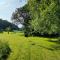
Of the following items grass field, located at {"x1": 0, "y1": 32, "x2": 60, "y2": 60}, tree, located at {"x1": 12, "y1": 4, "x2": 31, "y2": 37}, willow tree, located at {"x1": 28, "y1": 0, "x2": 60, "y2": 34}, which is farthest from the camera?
tree, located at {"x1": 12, "y1": 4, "x2": 31, "y2": 37}

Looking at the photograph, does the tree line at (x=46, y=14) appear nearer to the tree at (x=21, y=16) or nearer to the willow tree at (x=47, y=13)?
the willow tree at (x=47, y=13)

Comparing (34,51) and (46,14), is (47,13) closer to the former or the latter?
(46,14)

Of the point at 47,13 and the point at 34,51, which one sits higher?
the point at 47,13

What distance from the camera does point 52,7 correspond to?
37.8m

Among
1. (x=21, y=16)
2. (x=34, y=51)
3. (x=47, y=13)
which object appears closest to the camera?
(x=34, y=51)

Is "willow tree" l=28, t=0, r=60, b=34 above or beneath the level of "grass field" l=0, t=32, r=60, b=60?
above

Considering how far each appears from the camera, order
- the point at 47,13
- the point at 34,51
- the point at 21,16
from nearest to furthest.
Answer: the point at 34,51
the point at 47,13
the point at 21,16

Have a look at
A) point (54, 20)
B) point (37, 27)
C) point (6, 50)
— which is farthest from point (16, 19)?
point (6, 50)

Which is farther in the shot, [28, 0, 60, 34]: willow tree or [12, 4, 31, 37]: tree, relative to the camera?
[12, 4, 31, 37]: tree

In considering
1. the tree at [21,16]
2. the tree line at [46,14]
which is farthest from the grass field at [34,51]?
the tree at [21,16]

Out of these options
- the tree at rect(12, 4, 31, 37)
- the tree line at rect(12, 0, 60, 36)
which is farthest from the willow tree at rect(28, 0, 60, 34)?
the tree at rect(12, 4, 31, 37)

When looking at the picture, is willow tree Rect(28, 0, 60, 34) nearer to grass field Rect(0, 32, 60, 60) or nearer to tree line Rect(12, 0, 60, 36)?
tree line Rect(12, 0, 60, 36)

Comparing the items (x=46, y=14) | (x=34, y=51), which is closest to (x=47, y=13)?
(x=46, y=14)

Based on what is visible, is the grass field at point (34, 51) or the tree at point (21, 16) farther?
the tree at point (21, 16)
